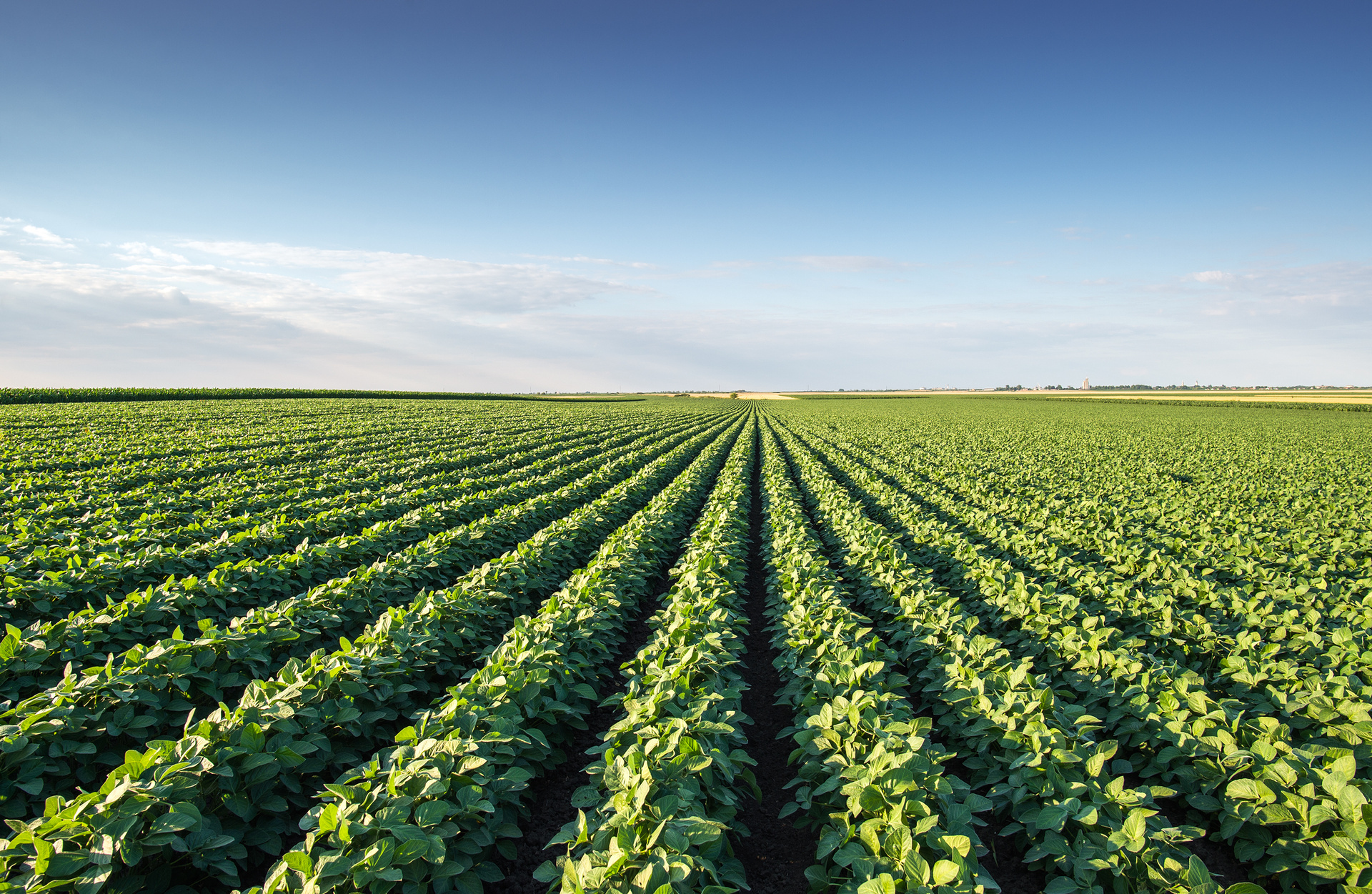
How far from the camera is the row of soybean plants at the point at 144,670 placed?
3.96 meters

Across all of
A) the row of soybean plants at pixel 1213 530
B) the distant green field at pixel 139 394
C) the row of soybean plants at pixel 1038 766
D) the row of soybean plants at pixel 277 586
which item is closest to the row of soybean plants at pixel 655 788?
the row of soybean plants at pixel 1038 766

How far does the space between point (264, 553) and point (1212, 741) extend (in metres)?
12.3

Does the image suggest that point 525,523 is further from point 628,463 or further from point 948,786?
point 948,786

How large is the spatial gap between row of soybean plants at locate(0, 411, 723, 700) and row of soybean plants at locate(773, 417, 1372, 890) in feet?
24.0

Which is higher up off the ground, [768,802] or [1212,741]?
[1212,741]

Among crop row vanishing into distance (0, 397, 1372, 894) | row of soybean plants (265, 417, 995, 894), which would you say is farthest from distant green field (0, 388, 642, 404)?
row of soybean plants (265, 417, 995, 894)

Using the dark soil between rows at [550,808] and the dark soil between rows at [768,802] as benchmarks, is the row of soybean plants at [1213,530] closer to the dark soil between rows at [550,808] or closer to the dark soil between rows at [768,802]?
the dark soil between rows at [768,802]

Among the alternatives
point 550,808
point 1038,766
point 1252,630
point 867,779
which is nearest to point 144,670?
point 550,808

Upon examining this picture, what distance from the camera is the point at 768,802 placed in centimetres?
509

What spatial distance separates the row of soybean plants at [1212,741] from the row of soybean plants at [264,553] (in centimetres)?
888

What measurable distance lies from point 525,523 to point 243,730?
8516mm

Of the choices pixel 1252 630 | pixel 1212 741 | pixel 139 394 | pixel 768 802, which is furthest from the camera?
pixel 139 394

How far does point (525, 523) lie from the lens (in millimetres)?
12258

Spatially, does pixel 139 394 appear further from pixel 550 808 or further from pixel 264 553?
pixel 550 808
